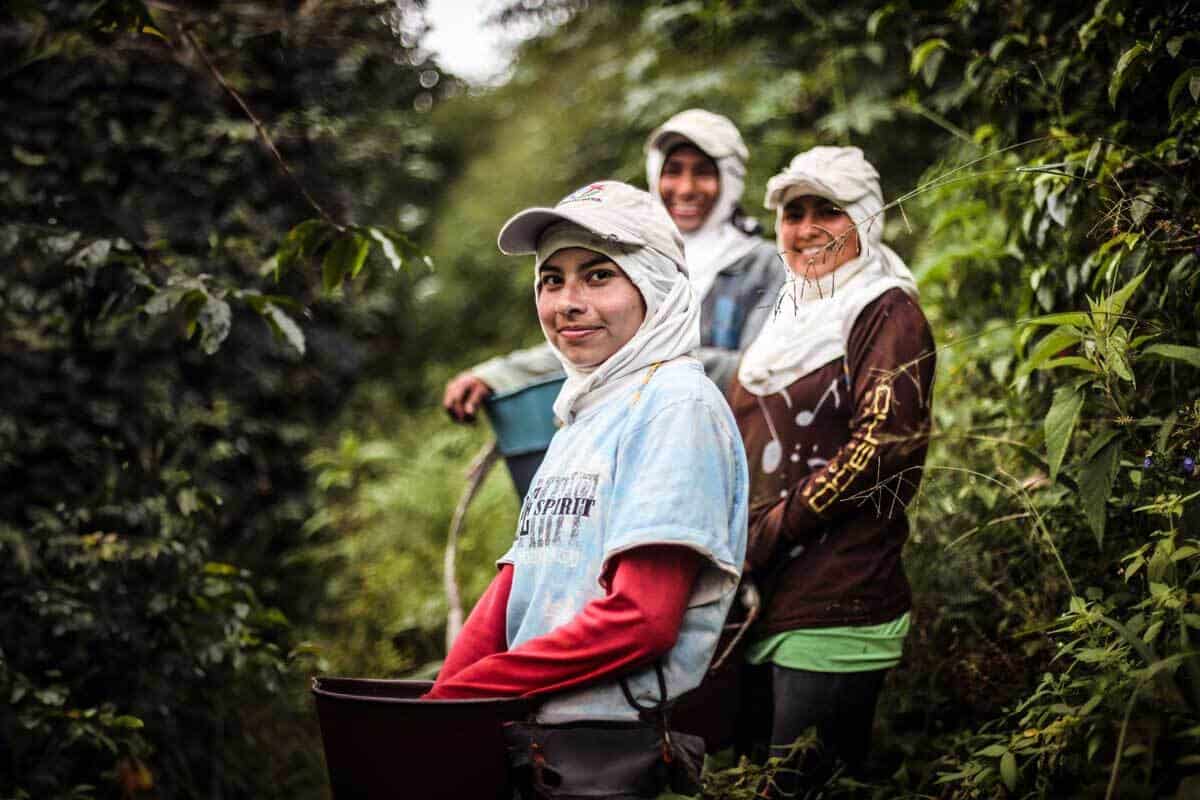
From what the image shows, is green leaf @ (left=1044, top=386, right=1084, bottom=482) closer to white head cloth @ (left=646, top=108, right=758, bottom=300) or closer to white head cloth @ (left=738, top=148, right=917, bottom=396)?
white head cloth @ (left=738, top=148, right=917, bottom=396)

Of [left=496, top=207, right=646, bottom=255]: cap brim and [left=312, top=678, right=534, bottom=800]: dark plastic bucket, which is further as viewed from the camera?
[left=496, top=207, right=646, bottom=255]: cap brim

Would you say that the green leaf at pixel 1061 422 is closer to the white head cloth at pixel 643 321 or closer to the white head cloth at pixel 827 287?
the white head cloth at pixel 827 287

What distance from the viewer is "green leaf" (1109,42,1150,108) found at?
2.38m

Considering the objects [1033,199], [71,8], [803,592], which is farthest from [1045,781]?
[71,8]

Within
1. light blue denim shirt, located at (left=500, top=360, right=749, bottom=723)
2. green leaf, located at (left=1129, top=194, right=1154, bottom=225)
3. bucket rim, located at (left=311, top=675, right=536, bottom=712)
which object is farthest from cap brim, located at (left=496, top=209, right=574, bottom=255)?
green leaf, located at (left=1129, top=194, right=1154, bottom=225)

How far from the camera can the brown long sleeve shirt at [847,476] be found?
91.4 inches

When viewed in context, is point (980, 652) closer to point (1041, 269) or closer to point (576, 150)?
point (1041, 269)

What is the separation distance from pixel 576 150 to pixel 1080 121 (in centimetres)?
554

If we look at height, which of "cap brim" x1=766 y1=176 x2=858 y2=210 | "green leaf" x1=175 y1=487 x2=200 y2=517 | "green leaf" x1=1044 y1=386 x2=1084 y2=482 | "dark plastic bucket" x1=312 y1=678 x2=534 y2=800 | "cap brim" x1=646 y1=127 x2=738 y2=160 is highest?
"cap brim" x1=646 y1=127 x2=738 y2=160

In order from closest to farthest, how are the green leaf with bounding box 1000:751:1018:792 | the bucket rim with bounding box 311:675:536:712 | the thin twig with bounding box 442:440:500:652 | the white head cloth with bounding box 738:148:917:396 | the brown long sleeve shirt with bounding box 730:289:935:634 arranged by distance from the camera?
the bucket rim with bounding box 311:675:536:712
the green leaf with bounding box 1000:751:1018:792
the brown long sleeve shirt with bounding box 730:289:935:634
the white head cloth with bounding box 738:148:917:396
the thin twig with bounding box 442:440:500:652

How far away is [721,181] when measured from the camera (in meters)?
3.28

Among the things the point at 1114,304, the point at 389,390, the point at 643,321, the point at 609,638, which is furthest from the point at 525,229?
the point at 389,390

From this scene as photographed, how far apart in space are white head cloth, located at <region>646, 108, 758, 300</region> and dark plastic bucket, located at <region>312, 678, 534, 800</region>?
1.76 meters

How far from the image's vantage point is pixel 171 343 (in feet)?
17.0
